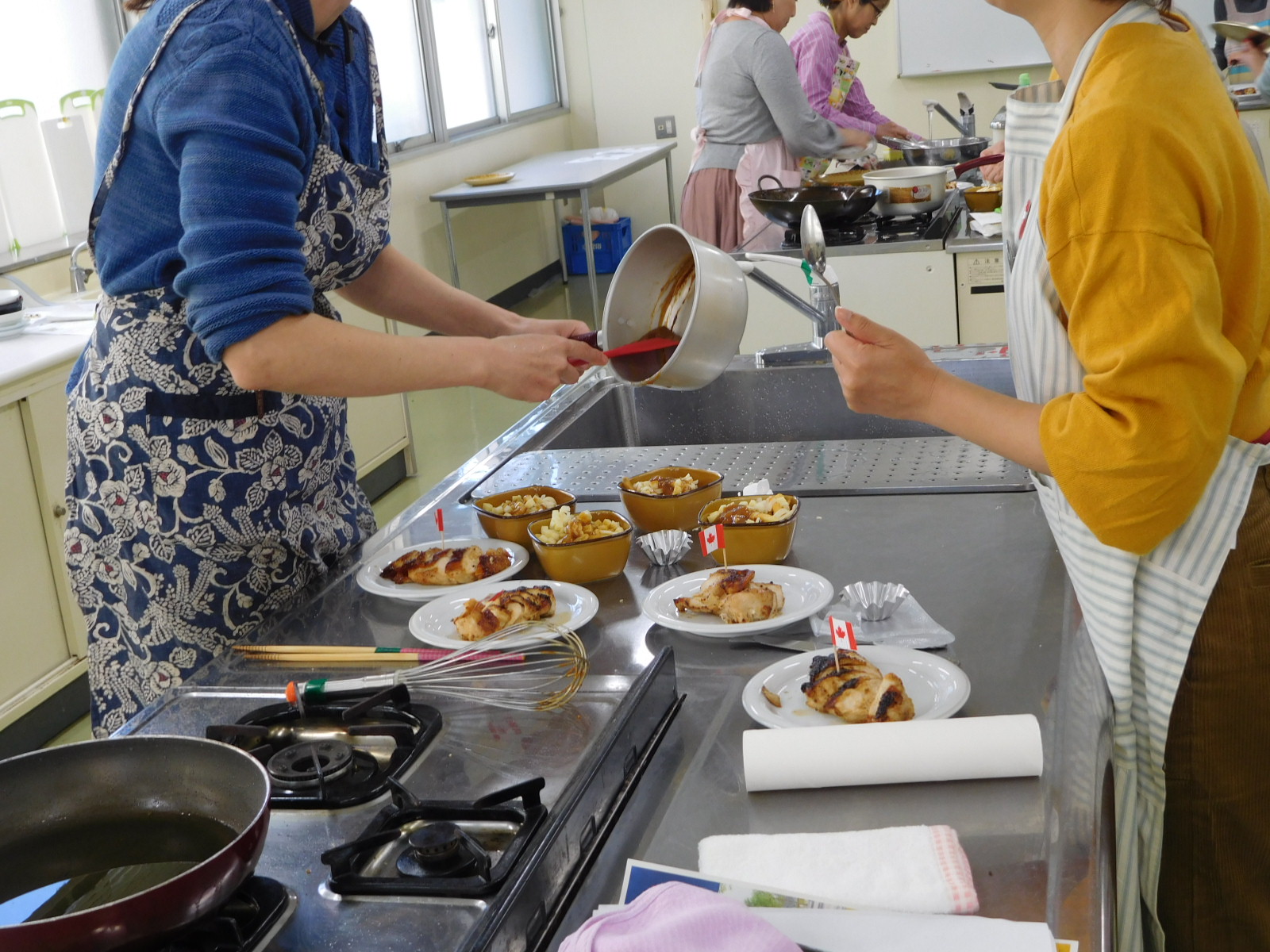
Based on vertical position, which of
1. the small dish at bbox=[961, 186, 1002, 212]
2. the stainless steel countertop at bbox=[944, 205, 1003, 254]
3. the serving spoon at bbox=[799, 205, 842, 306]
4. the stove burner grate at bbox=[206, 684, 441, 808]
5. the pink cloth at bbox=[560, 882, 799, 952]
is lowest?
the stove burner grate at bbox=[206, 684, 441, 808]

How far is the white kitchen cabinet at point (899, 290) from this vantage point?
10.0 feet

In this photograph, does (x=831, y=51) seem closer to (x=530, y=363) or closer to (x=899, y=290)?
(x=899, y=290)

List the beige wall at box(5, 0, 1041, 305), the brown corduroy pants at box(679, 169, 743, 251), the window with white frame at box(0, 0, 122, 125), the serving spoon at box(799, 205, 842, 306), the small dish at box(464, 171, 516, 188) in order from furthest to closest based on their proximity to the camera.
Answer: the beige wall at box(5, 0, 1041, 305) → the small dish at box(464, 171, 516, 188) → the brown corduroy pants at box(679, 169, 743, 251) → the window with white frame at box(0, 0, 122, 125) → the serving spoon at box(799, 205, 842, 306)

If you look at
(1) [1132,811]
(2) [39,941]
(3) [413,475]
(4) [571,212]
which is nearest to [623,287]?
(1) [1132,811]

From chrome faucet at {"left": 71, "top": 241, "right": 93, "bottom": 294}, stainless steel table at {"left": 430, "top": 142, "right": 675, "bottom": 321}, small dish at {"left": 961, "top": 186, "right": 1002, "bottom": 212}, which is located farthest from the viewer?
stainless steel table at {"left": 430, "top": 142, "right": 675, "bottom": 321}

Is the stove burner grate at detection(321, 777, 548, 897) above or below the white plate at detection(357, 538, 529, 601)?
above

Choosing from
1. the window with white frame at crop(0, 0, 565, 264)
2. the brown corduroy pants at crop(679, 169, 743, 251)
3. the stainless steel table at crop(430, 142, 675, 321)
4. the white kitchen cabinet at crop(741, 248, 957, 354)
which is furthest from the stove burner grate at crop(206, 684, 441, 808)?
the stainless steel table at crop(430, 142, 675, 321)

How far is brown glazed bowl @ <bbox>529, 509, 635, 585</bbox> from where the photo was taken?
1.33 metres

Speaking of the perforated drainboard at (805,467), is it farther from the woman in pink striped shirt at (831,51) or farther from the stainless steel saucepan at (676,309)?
the woman in pink striped shirt at (831,51)

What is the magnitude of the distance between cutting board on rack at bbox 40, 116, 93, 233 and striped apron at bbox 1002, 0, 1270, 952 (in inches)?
129

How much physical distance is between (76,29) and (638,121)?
14.7 ft

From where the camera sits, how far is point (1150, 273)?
0.90 m

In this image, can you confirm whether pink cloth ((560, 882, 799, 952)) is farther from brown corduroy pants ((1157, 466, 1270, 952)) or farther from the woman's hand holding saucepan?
the woman's hand holding saucepan

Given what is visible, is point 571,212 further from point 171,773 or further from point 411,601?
point 171,773
